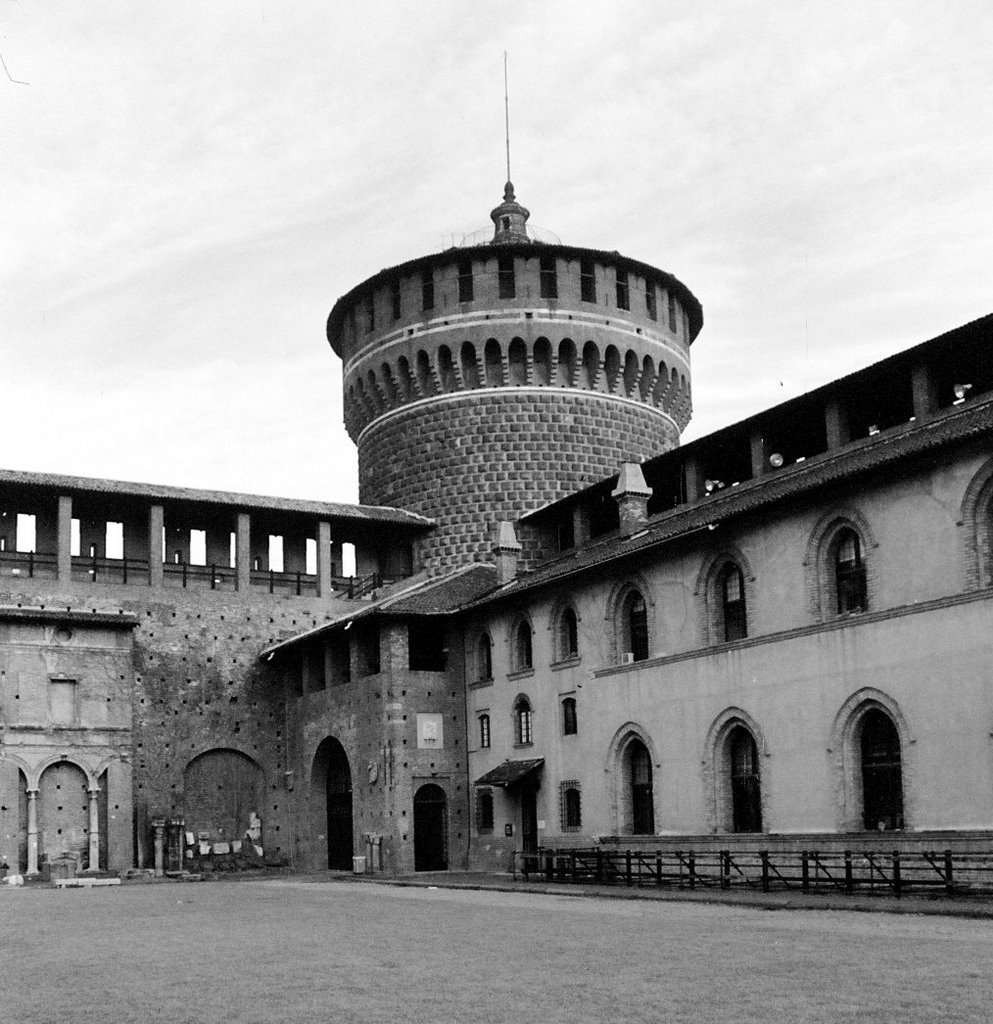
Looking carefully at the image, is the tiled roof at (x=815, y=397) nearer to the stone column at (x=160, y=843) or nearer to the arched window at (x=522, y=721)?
the arched window at (x=522, y=721)

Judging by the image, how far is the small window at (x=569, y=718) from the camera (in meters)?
39.6

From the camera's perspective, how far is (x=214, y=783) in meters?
49.1

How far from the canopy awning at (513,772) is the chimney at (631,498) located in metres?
6.63

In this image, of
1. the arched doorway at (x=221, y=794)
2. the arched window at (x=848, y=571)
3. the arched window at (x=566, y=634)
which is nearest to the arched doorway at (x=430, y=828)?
the arched window at (x=566, y=634)

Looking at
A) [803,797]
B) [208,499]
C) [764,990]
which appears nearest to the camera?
[764,990]

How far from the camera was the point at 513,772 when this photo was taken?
135 ft

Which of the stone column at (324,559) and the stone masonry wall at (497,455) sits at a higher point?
the stone masonry wall at (497,455)

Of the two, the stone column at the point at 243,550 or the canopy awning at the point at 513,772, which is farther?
the stone column at the point at 243,550

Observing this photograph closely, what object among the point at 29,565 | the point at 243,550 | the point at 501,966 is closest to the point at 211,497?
the point at 243,550

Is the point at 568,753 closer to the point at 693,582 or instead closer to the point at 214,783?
the point at 693,582

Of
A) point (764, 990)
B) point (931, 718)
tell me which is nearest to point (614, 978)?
point (764, 990)

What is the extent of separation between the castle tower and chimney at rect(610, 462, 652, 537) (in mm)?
9040

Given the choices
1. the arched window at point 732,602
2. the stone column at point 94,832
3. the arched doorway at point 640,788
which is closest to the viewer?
the arched window at point 732,602

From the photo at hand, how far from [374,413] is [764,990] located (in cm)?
4289
